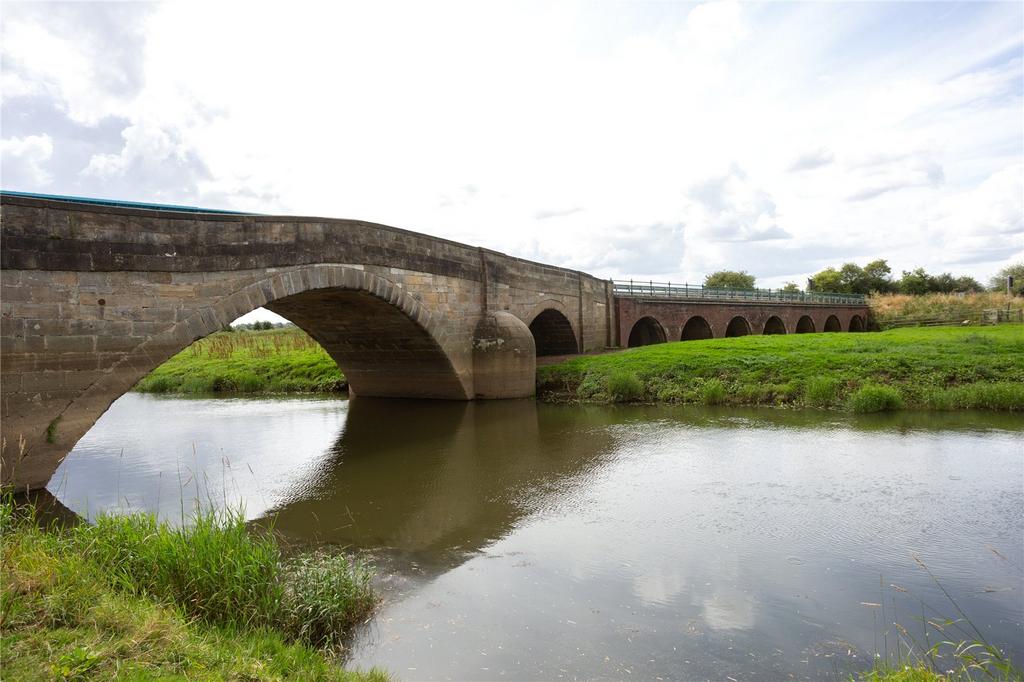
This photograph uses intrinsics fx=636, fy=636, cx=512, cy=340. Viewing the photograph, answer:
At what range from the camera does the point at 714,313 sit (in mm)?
37875

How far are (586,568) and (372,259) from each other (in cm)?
1053

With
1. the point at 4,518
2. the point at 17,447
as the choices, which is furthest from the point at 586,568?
the point at 17,447

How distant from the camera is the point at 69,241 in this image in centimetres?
907

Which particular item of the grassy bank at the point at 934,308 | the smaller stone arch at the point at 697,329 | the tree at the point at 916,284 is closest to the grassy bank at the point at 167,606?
the smaller stone arch at the point at 697,329

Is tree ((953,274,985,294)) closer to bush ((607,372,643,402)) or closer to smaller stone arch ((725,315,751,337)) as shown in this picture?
smaller stone arch ((725,315,751,337))

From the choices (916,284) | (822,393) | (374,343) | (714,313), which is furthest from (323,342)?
(916,284)

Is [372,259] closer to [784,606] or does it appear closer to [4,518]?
[4,518]

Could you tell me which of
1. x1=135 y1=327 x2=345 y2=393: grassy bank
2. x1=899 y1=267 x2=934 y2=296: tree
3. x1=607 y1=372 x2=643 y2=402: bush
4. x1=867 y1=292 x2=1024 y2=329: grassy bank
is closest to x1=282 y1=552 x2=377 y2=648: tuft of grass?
x1=607 y1=372 x2=643 y2=402: bush

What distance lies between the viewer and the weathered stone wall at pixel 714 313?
31500 mm

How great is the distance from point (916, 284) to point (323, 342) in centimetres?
7218

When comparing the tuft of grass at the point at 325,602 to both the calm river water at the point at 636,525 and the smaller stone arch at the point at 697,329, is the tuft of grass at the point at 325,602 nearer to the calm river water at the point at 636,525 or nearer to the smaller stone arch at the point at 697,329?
the calm river water at the point at 636,525

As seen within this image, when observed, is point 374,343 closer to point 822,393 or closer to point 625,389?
point 625,389

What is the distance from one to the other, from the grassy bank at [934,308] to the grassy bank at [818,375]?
24979 mm

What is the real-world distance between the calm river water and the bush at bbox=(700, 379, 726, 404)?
2405 millimetres
